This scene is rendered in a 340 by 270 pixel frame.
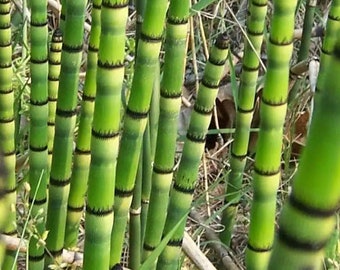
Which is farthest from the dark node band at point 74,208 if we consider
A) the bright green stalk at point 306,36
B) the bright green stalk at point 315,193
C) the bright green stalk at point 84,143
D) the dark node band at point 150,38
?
the bright green stalk at point 306,36

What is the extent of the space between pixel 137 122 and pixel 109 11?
0.14m

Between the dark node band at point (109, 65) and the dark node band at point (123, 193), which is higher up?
the dark node band at point (109, 65)

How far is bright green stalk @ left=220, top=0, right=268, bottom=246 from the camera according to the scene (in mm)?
1023

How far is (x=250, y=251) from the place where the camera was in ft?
2.98

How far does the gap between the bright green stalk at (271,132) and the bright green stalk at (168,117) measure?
3.6 inches

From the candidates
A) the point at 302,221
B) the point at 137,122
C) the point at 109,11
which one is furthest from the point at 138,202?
the point at 302,221

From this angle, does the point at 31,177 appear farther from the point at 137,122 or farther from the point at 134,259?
the point at 137,122

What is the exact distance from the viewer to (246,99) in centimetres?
112

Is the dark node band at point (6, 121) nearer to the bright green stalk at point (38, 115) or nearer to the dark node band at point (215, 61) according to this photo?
the bright green stalk at point (38, 115)

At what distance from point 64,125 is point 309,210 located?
61 cm

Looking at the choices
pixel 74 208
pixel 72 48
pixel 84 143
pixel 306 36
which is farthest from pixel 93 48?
pixel 306 36

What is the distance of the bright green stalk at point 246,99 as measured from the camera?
102cm

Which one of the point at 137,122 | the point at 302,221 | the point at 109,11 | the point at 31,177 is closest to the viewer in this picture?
the point at 302,221

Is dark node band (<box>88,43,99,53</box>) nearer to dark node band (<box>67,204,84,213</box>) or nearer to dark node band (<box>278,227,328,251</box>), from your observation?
dark node band (<box>67,204,84,213</box>)
